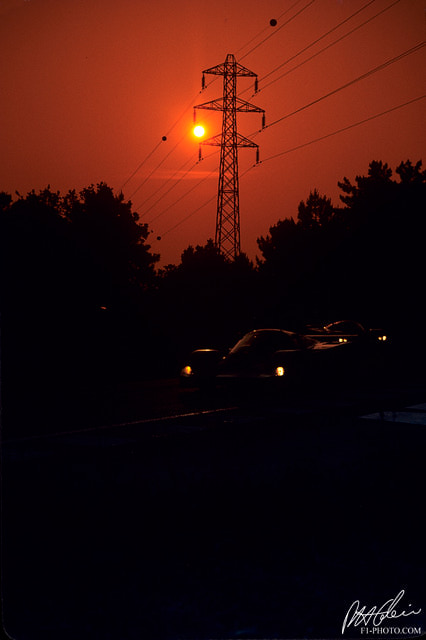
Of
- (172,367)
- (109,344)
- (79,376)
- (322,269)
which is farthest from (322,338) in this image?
(322,269)

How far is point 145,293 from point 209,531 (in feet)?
132

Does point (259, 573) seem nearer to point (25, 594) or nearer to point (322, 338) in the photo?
point (25, 594)

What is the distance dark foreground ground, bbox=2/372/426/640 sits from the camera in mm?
4598

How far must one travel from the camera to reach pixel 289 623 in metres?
4.45

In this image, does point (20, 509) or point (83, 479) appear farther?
point (83, 479)

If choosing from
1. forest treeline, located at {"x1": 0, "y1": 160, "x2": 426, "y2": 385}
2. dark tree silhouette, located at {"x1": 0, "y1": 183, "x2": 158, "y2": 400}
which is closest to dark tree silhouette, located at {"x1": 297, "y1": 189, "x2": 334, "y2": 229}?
forest treeline, located at {"x1": 0, "y1": 160, "x2": 426, "y2": 385}

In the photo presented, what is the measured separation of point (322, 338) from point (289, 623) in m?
15.8

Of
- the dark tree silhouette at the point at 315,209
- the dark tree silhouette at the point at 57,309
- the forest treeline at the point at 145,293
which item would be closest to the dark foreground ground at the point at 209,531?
the forest treeline at the point at 145,293

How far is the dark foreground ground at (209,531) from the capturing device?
460 cm

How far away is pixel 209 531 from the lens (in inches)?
250
